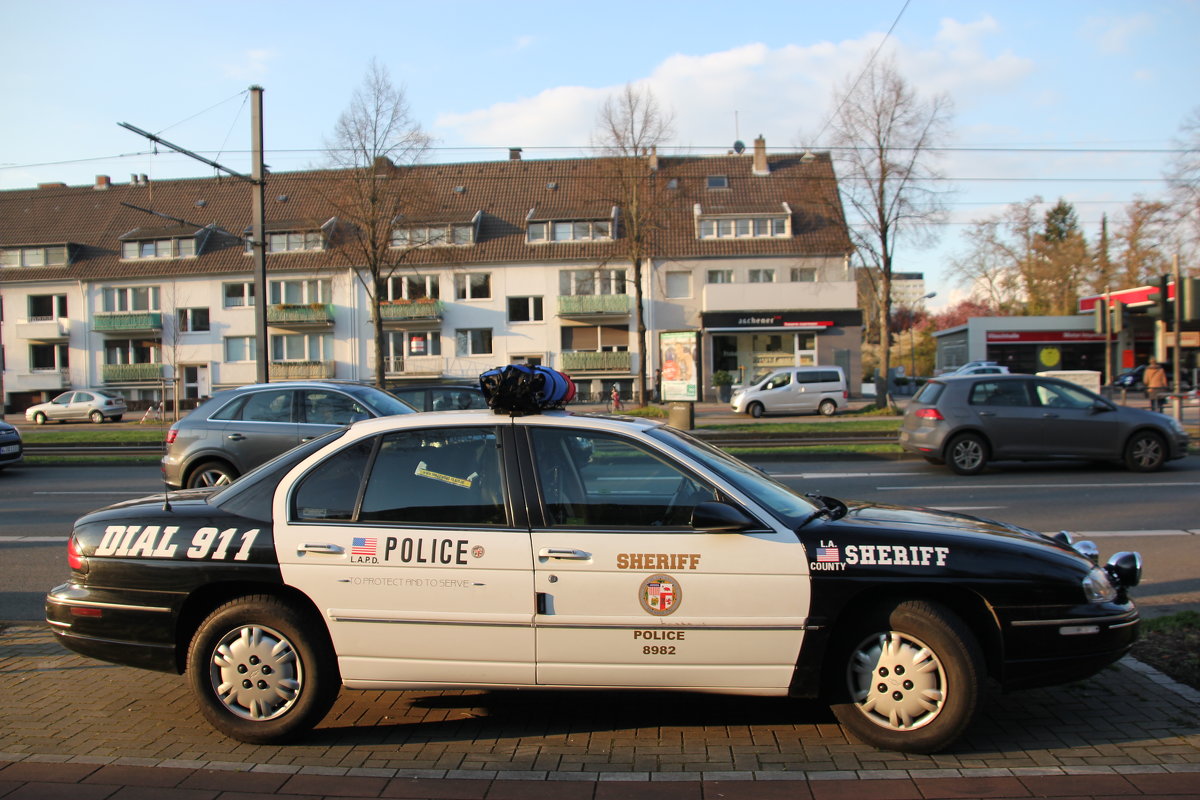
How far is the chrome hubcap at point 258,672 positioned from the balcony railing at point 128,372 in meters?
50.1

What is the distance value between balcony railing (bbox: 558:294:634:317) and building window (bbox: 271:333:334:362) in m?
13.7

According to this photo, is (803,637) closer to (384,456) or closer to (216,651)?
(384,456)

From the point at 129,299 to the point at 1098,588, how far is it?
2174 inches

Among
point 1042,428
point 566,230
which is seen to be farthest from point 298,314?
point 1042,428

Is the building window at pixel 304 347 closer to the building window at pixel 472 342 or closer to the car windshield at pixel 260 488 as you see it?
the building window at pixel 472 342

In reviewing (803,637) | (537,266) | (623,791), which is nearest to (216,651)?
(623,791)

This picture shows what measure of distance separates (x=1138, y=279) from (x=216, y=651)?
203ft

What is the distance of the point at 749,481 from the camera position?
428cm

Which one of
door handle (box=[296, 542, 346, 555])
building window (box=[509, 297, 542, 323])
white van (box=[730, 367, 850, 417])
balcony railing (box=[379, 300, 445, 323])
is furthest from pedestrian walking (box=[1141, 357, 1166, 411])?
balcony railing (box=[379, 300, 445, 323])

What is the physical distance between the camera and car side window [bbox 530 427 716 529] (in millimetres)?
3980

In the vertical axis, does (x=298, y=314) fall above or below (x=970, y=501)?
above

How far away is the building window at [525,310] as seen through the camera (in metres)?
47.6

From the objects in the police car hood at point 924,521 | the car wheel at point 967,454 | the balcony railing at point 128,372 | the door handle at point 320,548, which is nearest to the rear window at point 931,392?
the car wheel at point 967,454

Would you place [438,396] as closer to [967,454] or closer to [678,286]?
[967,454]
